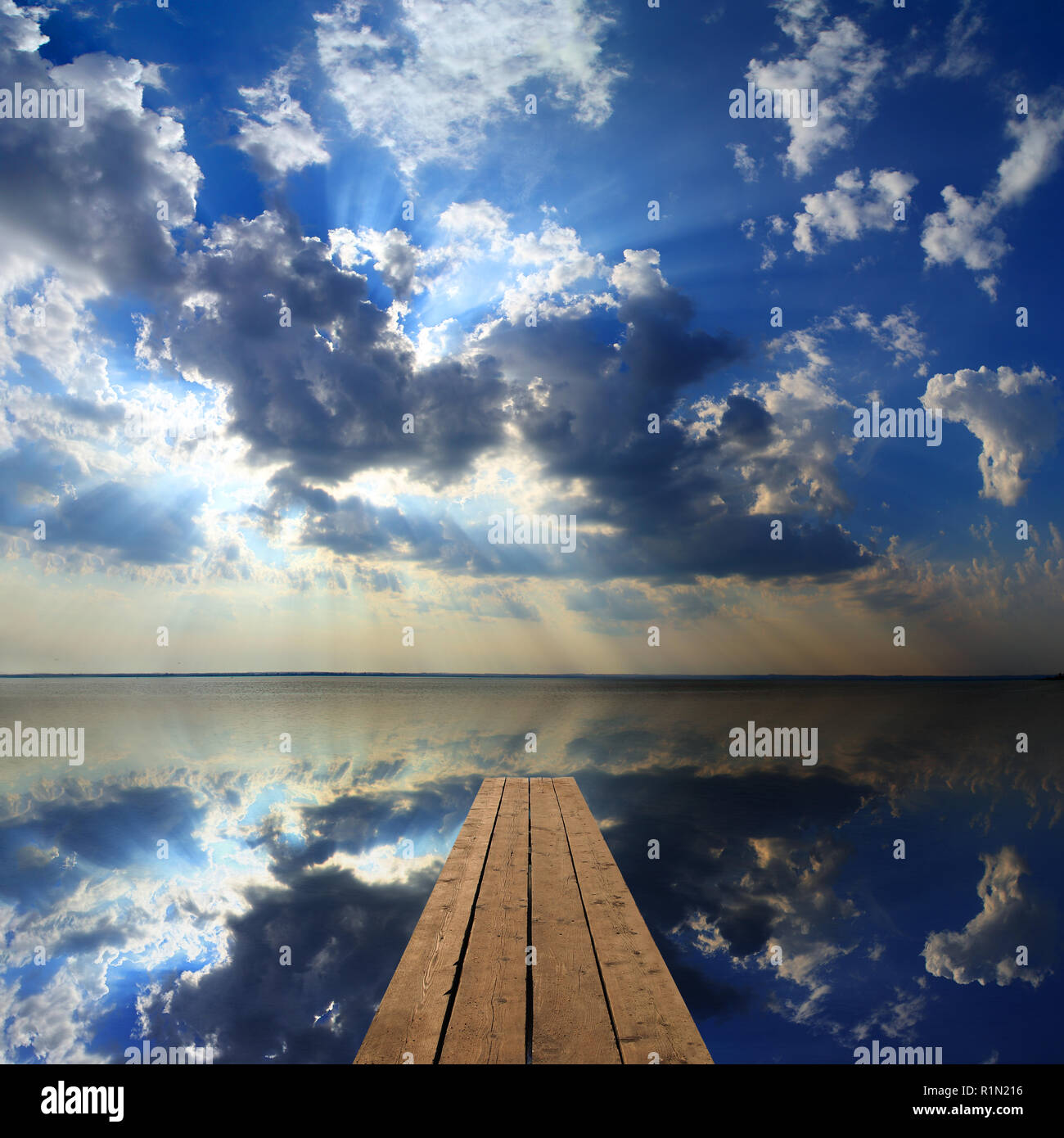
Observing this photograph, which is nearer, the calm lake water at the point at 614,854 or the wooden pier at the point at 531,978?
the wooden pier at the point at 531,978

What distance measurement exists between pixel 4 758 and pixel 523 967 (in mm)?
20066

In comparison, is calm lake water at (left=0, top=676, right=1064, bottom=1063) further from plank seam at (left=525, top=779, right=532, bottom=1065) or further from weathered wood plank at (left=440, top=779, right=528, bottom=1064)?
plank seam at (left=525, top=779, right=532, bottom=1065)

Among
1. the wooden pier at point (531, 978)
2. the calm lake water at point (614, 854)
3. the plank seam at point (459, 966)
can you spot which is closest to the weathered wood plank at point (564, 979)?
the wooden pier at point (531, 978)

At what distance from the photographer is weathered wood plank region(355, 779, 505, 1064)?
8.73 feet

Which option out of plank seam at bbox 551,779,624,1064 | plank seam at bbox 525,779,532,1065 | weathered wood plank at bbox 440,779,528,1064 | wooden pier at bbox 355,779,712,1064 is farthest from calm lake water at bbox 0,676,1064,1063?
plank seam at bbox 525,779,532,1065

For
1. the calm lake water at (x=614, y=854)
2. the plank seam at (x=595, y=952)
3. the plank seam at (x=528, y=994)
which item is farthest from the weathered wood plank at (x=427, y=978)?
the calm lake water at (x=614, y=854)

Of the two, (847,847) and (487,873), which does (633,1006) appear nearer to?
(487,873)

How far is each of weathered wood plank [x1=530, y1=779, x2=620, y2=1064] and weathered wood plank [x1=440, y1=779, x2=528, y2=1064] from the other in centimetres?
8

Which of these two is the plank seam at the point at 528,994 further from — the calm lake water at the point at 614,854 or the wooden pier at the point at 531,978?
the calm lake water at the point at 614,854

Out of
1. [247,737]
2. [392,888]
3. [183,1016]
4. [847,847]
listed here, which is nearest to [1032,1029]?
[847,847]

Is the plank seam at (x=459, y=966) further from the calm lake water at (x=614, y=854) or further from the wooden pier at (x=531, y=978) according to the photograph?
the calm lake water at (x=614, y=854)

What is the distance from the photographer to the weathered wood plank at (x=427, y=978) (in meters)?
2.66

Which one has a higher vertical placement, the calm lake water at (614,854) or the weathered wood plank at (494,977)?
the weathered wood plank at (494,977)

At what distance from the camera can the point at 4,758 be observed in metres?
17.1
